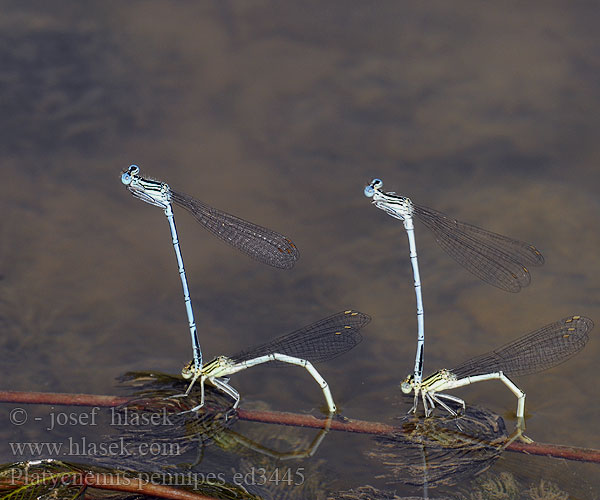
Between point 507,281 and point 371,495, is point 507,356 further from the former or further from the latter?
point 371,495

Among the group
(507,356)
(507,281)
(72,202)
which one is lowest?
(507,356)

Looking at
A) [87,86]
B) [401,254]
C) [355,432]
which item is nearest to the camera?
[355,432]

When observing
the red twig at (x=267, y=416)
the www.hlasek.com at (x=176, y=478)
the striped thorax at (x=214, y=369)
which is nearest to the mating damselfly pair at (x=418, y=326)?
the striped thorax at (x=214, y=369)

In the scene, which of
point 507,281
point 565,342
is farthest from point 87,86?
point 565,342

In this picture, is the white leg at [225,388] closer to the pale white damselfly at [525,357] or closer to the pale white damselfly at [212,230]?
the pale white damselfly at [212,230]

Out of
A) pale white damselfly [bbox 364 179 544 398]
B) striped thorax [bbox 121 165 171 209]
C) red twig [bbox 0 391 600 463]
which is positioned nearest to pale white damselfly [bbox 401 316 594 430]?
pale white damselfly [bbox 364 179 544 398]

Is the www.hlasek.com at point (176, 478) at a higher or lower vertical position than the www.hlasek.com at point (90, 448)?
lower

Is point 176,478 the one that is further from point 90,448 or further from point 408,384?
point 408,384
